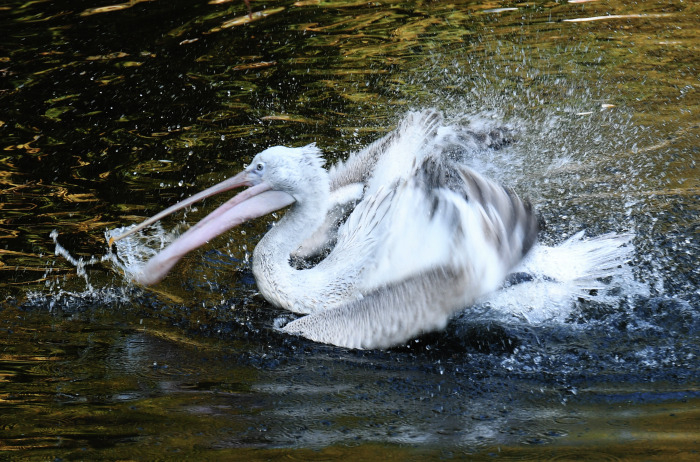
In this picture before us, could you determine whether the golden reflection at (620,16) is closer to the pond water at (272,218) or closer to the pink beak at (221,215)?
the pond water at (272,218)

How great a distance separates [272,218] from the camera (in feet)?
15.3

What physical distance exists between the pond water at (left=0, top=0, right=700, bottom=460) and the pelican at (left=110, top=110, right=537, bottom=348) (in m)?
0.14

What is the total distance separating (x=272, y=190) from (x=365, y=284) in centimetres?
65

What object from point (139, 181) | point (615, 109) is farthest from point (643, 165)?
point (139, 181)

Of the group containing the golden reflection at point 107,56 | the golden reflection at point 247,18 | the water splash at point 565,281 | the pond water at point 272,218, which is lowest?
the water splash at point 565,281

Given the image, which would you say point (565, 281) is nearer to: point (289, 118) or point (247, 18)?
point (289, 118)

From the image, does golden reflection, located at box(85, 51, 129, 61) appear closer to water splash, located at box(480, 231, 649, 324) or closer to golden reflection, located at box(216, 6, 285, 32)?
golden reflection, located at box(216, 6, 285, 32)

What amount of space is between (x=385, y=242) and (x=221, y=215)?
82 centimetres

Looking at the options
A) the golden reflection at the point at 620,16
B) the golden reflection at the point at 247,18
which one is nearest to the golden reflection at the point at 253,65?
the golden reflection at the point at 247,18

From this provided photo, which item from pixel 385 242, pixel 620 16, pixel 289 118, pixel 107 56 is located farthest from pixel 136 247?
pixel 620 16

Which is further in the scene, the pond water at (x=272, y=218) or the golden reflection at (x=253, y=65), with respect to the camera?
the golden reflection at (x=253, y=65)

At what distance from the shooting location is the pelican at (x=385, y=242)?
3.54m

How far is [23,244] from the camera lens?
426cm

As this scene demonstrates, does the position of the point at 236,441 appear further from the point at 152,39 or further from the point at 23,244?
the point at 152,39
